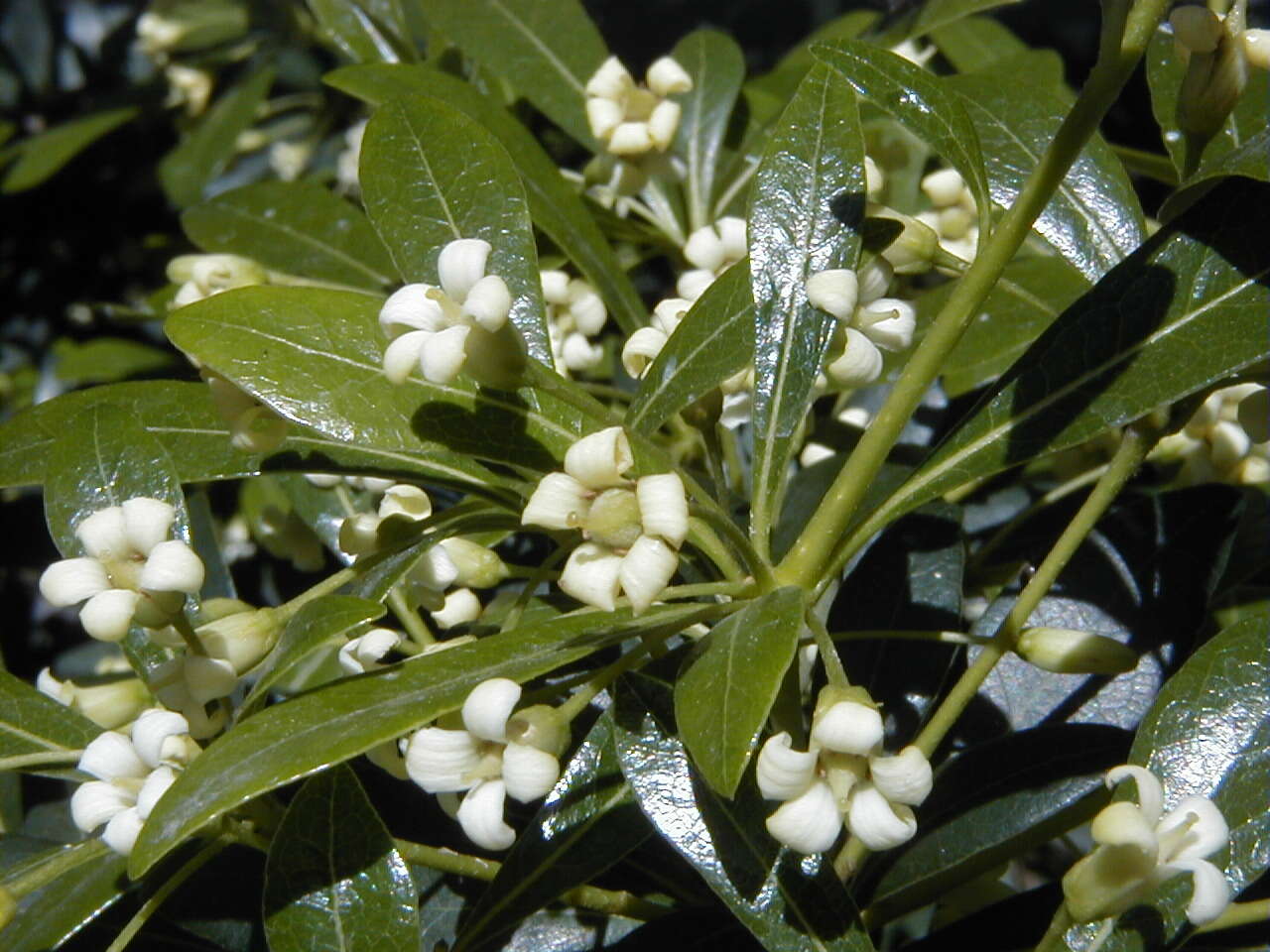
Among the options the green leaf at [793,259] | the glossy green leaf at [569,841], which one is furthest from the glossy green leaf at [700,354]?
the glossy green leaf at [569,841]

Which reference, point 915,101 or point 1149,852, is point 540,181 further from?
point 1149,852

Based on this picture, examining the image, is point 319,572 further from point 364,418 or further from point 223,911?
point 364,418

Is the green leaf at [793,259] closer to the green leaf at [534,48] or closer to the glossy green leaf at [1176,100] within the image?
the glossy green leaf at [1176,100]

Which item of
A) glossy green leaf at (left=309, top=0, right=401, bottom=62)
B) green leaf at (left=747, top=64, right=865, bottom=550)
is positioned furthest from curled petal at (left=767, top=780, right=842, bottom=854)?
glossy green leaf at (left=309, top=0, right=401, bottom=62)

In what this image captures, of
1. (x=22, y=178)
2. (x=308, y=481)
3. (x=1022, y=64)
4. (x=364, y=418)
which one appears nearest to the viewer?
(x=364, y=418)

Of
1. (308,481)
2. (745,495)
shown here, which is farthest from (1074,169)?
(308,481)

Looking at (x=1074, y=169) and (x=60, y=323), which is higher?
(x=1074, y=169)

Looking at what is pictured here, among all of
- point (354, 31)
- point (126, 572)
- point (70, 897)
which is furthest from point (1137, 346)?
point (354, 31)

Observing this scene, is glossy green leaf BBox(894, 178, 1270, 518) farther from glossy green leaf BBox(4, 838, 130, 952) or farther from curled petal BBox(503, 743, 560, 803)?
glossy green leaf BBox(4, 838, 130, 952)
